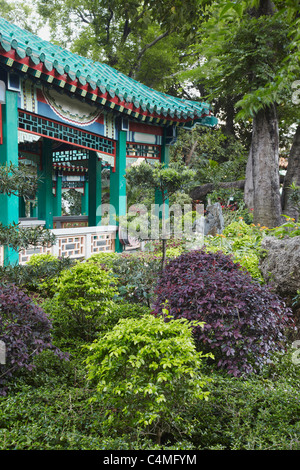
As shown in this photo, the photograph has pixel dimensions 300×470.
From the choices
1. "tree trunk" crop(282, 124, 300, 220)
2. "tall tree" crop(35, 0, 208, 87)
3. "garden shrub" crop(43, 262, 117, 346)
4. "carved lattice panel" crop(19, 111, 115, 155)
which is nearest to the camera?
"garden shrub" crop(43, 262, 117, 346)

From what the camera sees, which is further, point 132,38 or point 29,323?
point 132,38

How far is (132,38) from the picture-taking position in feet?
61.0

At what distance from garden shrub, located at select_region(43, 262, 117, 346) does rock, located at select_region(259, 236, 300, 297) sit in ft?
6.33

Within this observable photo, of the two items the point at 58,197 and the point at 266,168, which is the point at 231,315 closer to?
the point at 266,168

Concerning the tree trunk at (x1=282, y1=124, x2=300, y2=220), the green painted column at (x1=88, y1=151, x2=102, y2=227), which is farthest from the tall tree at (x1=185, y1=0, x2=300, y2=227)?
the green painted column at (x1=88, y1=151, x2=102, y2=227)

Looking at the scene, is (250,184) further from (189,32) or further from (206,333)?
(206,333)

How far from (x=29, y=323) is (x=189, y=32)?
4.17 m

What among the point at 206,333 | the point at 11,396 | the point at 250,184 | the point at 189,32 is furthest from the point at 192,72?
the point at 11,396

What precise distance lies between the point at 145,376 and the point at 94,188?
8.41 meters

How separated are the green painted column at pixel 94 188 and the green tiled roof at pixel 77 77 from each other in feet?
6.98

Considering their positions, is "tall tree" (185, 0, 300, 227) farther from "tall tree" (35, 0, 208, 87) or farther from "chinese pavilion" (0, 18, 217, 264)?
"tall tree" (35, 0, 208, 87)

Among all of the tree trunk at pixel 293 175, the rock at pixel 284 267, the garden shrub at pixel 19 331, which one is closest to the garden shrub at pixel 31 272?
the garden shrub at pixel 19 331

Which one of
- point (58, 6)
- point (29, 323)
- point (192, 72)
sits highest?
point (58, 6)

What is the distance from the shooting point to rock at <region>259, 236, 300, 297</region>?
4.33 meters
